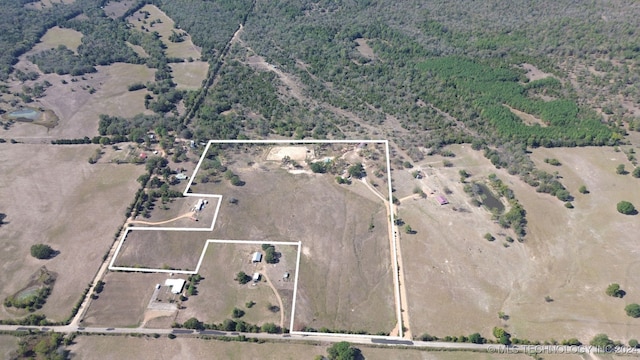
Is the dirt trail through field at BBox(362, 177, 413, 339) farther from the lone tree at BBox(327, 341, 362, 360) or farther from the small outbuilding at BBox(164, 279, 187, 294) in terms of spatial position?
the small outbuilding at BBox(164, 279, 187, 294)

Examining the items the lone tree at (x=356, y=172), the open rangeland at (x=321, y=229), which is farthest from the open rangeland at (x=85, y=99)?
the lone tree at (x=356, y=172)

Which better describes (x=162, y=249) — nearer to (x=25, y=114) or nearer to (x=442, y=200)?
(x=442, y=200)

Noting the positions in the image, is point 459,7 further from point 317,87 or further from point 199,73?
point 199,73

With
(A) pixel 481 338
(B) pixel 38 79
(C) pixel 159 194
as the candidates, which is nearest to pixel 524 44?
(A) pixel 481 338

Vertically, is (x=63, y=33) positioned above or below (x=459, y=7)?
below

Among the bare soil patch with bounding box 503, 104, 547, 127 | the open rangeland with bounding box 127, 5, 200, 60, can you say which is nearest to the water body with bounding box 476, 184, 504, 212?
the bare soil patch with bounding box 503, 104, 547, 127

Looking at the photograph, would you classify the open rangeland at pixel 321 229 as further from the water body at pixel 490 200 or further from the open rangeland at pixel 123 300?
the water body at pixel 490 200
